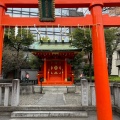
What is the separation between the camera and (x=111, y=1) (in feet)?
22.4

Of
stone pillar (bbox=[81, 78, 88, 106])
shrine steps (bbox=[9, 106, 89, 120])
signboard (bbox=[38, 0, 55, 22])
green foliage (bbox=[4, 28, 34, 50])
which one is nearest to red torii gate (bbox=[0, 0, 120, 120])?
signboard (bbox=[38, 0, 55, 22])

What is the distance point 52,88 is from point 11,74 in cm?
1736

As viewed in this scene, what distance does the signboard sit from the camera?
21.3ft

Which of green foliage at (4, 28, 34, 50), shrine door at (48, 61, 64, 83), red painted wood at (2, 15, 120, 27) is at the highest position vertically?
green foliage at (4, 28, 34, 50)

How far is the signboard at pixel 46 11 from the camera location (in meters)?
6.50

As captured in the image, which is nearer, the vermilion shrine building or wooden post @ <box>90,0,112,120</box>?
wooden post @ <box>90,0,112,120</box>

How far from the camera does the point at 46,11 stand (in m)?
6.54

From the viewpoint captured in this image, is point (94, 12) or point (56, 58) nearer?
point (94, 12)

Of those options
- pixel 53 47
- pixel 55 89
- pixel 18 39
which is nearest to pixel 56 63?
pixel 53 47

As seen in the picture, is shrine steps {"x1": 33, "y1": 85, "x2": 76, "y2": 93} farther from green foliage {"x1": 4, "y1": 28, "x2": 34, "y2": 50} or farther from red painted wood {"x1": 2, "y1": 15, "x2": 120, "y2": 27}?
red painted wood {"x1": 2, "y1": 15, "x2": 120, "y2": 27}

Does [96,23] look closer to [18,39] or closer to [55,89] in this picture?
[55,89]

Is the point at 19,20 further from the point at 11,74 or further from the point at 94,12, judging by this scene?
the point at 11,74

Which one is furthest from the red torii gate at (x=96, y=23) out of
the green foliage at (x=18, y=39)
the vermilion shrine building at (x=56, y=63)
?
the green foliage at (x=18, y=39)

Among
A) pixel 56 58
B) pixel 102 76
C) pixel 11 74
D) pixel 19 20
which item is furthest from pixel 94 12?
pixel 11 74
